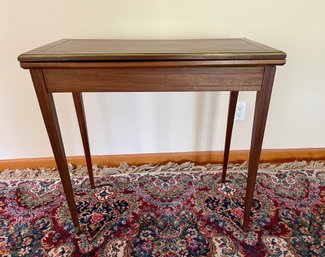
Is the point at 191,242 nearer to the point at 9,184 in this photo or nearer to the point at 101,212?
the point at 101,212

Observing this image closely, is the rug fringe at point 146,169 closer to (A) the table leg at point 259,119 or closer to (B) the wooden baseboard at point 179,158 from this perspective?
(B) the wooden baseboard at point 179,158

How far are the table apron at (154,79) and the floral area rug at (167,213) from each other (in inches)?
23.1

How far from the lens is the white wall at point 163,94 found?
41.3 inches

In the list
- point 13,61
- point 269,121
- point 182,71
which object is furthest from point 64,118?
point 269,121

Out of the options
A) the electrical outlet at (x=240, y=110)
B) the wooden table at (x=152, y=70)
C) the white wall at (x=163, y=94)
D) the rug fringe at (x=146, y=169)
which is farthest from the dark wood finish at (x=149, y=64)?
the rug fringe at (x=146, y=169)

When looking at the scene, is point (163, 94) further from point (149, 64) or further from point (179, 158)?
point (149, 64)

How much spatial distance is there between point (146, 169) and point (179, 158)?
0.65ft

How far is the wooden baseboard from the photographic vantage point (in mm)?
1338

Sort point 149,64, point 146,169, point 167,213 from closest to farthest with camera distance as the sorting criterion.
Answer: point 149,64, point 167,213, point 146,169

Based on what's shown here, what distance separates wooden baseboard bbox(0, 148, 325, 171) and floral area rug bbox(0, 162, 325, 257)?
0.05 metres

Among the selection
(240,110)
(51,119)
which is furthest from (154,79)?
(240,110)

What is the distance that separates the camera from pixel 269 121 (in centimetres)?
131

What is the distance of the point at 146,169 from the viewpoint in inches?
52.4

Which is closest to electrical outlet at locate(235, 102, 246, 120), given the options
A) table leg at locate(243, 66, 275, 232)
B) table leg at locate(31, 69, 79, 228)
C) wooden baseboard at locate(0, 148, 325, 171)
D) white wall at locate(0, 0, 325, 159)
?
white wall at locate(0, 0, 325, 159)
